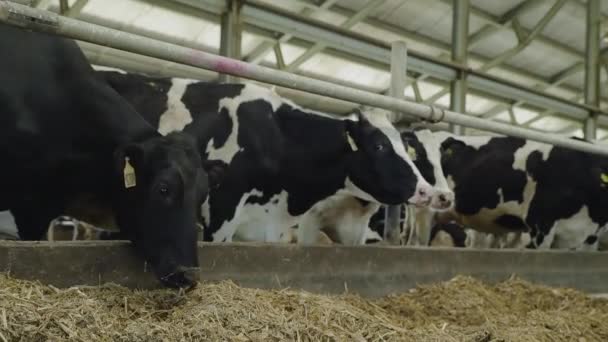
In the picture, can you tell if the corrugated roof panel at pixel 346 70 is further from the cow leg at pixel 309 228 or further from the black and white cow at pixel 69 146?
the black and white cow at pixel 69 146

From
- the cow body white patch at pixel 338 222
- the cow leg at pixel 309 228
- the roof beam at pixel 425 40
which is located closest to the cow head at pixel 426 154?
the cow body white patch at pixel 338 222

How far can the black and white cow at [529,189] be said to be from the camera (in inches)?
265

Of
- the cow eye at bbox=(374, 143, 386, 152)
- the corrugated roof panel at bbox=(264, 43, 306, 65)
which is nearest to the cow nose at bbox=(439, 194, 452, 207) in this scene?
the cow eye at bbox=(374, 143, 386, 152)

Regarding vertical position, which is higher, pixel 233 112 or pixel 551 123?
pixel 551 123

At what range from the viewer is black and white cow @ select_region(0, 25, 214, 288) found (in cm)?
291

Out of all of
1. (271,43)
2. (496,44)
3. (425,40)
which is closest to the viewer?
(271,43)

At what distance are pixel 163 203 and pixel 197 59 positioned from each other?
621 mm

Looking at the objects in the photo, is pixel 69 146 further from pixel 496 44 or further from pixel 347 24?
pixel 496 44

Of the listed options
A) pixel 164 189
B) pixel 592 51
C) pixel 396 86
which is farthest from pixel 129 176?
pixel 592 51

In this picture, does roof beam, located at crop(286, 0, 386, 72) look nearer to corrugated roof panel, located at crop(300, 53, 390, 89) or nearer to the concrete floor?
corrugated roof panel, located at crop(300, 53, 390, 89)

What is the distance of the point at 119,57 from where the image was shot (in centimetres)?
852

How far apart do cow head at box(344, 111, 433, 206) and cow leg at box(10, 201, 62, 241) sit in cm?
229

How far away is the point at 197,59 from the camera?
2.78 meters

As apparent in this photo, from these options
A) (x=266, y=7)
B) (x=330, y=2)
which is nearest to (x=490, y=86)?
(x=330, y=2)
